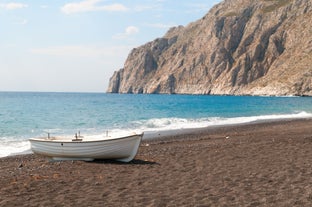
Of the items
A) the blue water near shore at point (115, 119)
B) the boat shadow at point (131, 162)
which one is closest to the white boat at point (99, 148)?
the boat shadow at point (131, 162)

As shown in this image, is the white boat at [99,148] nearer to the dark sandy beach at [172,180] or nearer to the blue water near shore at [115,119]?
the dark sandy beach at [172,180]

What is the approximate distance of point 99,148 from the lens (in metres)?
17.2

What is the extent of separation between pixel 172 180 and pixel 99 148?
16.7 feet

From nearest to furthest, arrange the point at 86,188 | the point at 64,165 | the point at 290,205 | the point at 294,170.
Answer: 1. the point at 290,205
2. the point at 86,188
3. the point at 294,170
4. the point at 64,165

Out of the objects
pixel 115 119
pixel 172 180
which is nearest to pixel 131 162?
pixel 172 180

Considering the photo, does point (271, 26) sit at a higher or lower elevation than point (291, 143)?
higher

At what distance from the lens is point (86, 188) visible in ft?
40.2

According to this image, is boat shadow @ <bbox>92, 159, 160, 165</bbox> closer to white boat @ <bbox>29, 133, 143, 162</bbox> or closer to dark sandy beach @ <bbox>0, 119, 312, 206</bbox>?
dark sandy beach @ <bbox>0, 119, 312, 206</bbox>

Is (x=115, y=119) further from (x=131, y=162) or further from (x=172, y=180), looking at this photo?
(x=172, y=180)

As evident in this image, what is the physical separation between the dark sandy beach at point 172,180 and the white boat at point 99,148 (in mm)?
409

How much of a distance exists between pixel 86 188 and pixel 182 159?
6.16m

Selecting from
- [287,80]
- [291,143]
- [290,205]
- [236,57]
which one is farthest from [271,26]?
[290,205]

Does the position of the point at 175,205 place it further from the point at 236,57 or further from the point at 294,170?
the point at 236,57

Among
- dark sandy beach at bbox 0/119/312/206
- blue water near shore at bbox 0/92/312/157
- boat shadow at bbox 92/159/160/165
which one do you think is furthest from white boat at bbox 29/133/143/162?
blue water near shore at bbox 0/92/312/157
